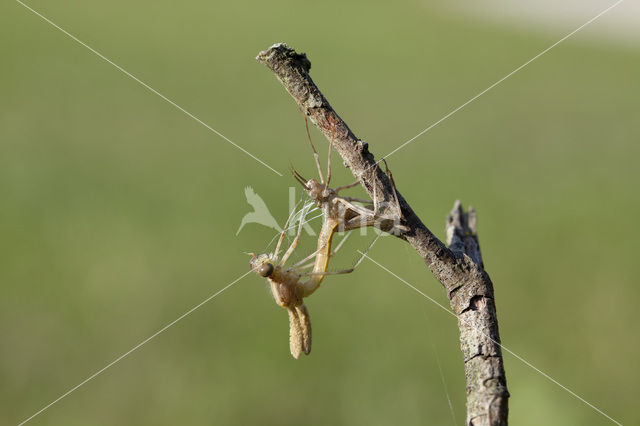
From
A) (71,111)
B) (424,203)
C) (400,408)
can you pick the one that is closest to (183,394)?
(400,408)

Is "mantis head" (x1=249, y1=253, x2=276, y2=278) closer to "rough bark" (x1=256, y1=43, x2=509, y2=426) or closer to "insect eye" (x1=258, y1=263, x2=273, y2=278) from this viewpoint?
"insect eye" (x1=258, y1=263, x2=273, y2=278)

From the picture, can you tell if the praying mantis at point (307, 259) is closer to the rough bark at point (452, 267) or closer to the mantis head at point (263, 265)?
the mantis head at point (263, 265)

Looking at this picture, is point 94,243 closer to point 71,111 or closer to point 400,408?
point 400,408

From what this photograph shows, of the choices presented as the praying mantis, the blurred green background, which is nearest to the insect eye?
the praying mantis

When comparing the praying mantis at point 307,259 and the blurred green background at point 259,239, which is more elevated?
the blurred green background at point 259,239

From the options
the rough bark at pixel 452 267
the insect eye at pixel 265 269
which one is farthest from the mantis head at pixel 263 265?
the rough bark at pixel 452 267

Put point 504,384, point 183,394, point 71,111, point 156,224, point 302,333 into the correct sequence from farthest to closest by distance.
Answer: point 71,111 → point 156,224 → point 183,394 → point 302,333 → point 504,384
